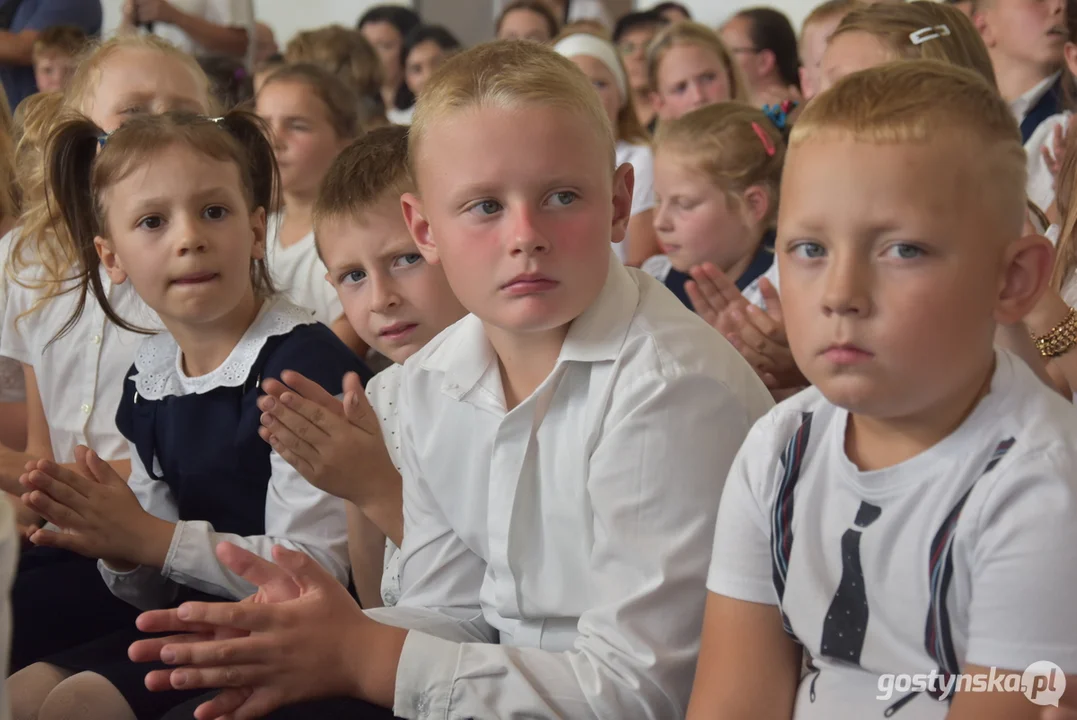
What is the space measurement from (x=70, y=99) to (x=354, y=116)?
0.79m

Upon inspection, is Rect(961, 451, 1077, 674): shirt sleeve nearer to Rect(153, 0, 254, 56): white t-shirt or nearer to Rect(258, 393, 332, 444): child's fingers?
Rect(258, 393, 332, 444): child's fingers

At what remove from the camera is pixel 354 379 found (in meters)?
1.45

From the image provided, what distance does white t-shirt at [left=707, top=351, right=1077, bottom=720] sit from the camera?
0.86 metres

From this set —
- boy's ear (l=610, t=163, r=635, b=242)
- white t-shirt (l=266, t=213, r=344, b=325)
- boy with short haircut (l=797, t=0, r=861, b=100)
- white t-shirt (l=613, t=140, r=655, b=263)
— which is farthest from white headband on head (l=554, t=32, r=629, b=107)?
boy's ear (l=610, t=163, r=635, b=242)

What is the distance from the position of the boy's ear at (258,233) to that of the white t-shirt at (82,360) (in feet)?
0.96

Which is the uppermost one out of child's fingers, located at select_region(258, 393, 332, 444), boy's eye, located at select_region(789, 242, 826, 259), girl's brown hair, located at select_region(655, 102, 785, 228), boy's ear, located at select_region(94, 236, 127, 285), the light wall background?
the light wall background

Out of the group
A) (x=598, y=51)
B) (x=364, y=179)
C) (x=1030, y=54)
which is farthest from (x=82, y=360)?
(x=598, y=51)

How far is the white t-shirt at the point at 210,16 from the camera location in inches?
154

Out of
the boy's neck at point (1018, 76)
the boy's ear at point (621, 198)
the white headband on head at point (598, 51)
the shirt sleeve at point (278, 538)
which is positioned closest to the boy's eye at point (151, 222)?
the shirt sleeve at point (278, 538)

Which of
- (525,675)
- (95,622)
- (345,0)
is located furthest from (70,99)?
(345,0)

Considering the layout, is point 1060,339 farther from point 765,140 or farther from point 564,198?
point 765,140

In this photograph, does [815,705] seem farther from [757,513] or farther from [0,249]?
[0,249]

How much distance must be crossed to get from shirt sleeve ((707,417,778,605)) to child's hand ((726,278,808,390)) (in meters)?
0.62

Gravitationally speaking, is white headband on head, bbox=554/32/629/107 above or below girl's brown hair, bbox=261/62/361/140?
above
